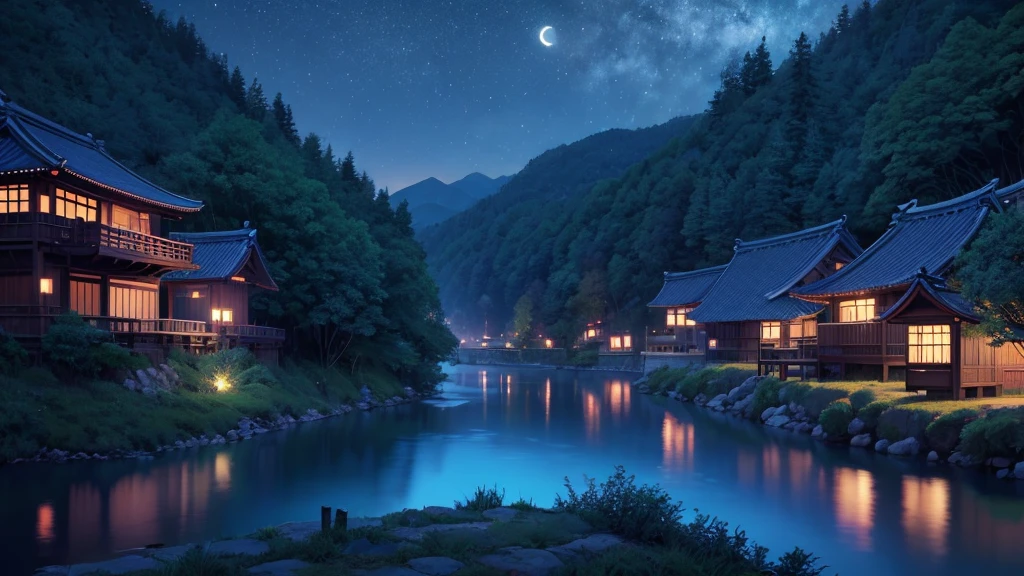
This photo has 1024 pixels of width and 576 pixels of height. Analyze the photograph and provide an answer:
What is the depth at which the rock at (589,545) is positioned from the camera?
1180 centimetres

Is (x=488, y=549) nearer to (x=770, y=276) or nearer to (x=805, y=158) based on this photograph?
(x=770, y=276)

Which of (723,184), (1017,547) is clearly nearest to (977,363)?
(1017,547)

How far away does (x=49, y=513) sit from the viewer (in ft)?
58.7

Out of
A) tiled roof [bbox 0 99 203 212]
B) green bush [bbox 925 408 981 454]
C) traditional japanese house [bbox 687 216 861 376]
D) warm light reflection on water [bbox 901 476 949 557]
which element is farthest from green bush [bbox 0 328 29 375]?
traditional japanese house [bbox 687 216 861 376]

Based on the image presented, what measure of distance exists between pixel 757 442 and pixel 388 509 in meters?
17.8

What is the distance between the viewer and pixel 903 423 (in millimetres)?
27266

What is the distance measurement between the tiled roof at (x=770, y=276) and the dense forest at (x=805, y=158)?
7.07m

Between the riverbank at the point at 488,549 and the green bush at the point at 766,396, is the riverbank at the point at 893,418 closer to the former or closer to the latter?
the green bush at the point at 766,396

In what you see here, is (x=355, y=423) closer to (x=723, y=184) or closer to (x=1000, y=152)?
(x=1000, y=152)

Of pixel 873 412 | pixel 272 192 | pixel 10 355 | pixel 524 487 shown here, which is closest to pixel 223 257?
pixel 272 192

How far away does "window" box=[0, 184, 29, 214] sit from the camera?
102 ft

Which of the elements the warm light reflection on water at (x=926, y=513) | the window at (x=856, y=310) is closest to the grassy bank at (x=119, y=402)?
the warm light reflection on water at (x=926, y=513)

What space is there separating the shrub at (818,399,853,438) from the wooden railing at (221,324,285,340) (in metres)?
26.9

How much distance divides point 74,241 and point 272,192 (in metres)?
15.6
